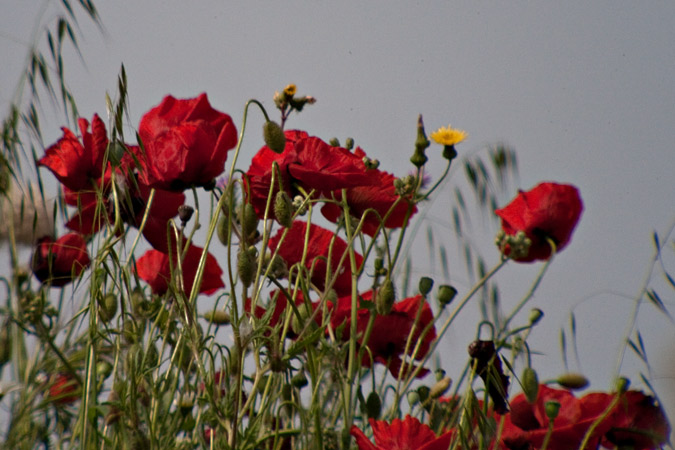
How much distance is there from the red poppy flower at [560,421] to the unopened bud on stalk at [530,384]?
81 millimetres

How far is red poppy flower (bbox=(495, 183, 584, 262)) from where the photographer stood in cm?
95

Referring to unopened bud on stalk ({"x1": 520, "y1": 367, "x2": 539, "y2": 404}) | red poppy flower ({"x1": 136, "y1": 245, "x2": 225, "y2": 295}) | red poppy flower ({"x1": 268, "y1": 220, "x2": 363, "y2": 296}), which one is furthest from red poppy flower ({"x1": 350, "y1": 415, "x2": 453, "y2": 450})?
red poppy flower ({"x1": 136, "y1": 245, "x2": 225, "y2": 295})

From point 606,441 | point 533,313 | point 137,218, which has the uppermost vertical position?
point 137,218

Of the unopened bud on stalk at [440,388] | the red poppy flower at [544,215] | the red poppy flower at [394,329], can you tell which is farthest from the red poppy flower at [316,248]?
the red poppy flower at [544,215]

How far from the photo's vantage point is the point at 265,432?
652 millimetres

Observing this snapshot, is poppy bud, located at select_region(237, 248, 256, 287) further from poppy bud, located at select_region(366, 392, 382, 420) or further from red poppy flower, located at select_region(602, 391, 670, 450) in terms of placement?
red poppy flower, located at select_region(602, 391, 670, 450)

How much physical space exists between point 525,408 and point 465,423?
0.45 ft

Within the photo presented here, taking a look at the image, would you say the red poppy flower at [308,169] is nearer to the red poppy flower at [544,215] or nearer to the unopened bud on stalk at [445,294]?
the unopened bud on stalk at [445,294]

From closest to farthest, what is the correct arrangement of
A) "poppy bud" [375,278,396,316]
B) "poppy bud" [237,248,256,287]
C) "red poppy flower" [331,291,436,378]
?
"poppy bud" [237,248,256,287]
"poppy bud" [375,278,396,316]
"red poppy flower" [331,291,436,378]

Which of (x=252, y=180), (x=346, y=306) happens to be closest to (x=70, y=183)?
(x=252, y=180)

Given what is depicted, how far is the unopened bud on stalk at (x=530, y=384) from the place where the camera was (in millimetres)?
686

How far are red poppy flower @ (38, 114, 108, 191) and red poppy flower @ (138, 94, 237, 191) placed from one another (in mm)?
Answer: 43

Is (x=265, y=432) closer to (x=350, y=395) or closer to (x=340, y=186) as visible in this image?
(x=350, y=395)

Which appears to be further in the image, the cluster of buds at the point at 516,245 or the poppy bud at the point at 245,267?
the cluster of buds at the point at 516,245
